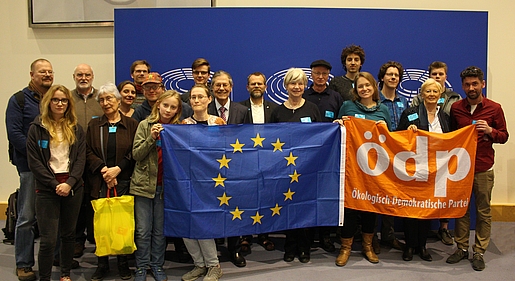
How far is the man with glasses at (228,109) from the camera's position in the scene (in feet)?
13.0

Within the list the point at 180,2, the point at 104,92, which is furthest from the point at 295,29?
the point at 104,92

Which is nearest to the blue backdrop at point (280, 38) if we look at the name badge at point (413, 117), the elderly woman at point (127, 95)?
the elderly woman at point (127, 95)

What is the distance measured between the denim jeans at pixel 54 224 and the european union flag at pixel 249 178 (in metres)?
0.74

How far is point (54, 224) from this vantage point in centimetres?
328

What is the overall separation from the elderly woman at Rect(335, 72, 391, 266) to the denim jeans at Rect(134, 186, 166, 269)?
5.43 feet

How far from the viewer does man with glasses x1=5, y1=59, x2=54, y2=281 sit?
12.1 ft

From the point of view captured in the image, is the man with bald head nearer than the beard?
Yes

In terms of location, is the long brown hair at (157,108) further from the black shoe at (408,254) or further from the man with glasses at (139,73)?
the black shoe at (408,254)

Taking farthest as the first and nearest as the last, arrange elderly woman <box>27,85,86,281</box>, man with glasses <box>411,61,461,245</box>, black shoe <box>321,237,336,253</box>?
man with glasses <box>411,61,461,245</box> < black shoe <box>321,237,336,253</box> < elderly woman <box>27,85,86,281</box>

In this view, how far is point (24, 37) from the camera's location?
5.73 meters

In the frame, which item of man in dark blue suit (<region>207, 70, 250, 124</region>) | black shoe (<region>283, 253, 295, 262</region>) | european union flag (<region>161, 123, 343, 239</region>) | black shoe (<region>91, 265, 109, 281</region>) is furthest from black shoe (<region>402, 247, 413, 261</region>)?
black shoe (<region>91, 265, 109, 281</region>)

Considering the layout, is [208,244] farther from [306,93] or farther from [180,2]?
[180,2]

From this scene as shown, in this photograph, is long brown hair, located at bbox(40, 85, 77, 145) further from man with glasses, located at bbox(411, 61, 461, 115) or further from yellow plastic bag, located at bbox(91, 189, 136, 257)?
man with glasses, located at bbox(411, 61, 461, 115)

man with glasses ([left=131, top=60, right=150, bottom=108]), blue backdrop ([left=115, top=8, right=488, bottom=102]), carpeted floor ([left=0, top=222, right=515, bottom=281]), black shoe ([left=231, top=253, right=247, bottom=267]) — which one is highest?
blue backdrop ([left=115, top=8, right=488, bottom=102])
